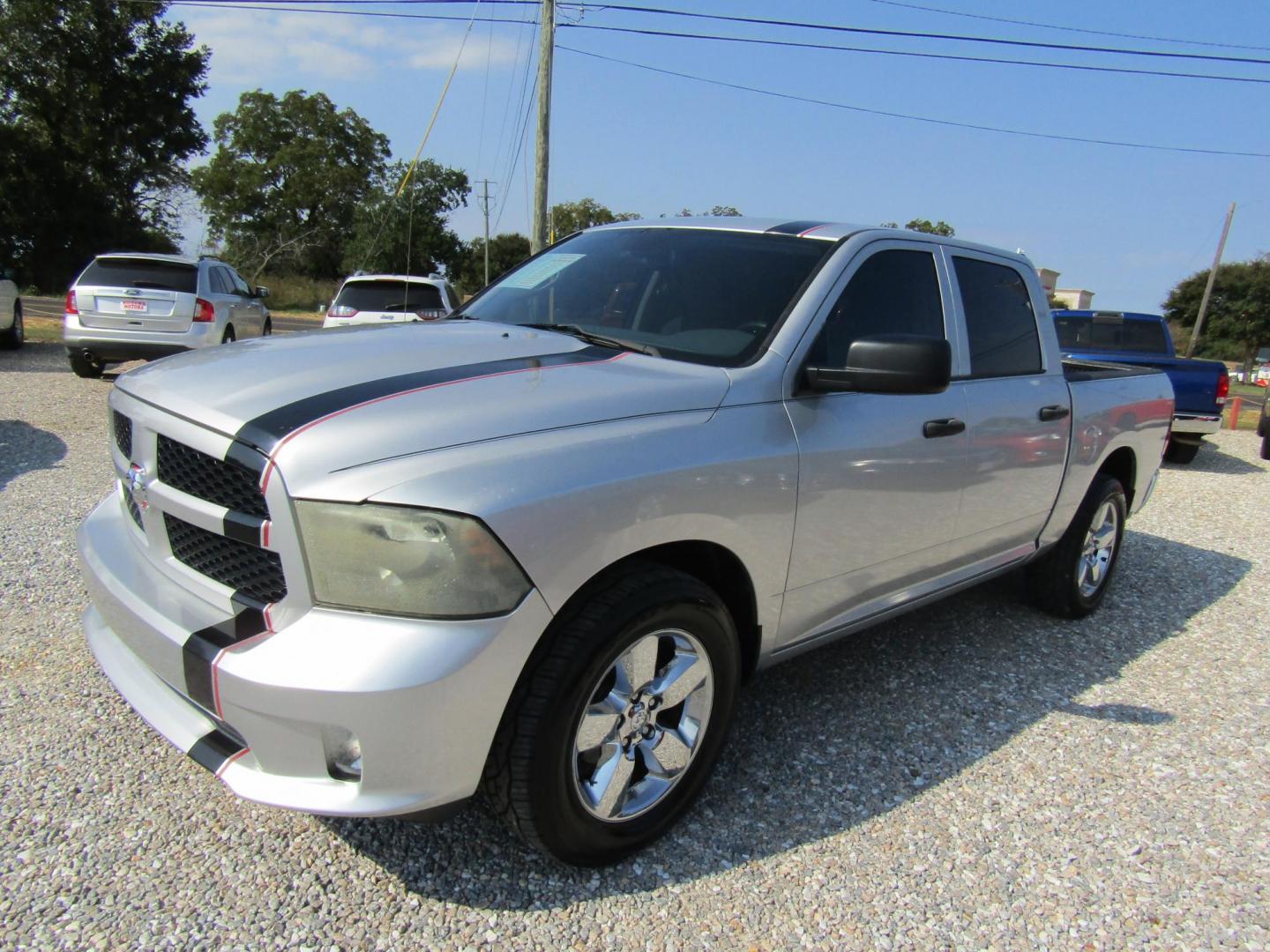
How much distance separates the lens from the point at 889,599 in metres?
3.18

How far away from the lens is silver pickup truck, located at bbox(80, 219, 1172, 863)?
185 cm

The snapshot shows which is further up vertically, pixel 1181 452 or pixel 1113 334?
pixel 1113 334

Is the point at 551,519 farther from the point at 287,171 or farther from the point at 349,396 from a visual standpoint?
the point at 287,171

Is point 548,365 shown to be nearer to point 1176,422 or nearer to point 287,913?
point 287,913

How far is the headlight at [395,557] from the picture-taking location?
1.83 metres

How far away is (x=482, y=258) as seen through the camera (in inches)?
2496

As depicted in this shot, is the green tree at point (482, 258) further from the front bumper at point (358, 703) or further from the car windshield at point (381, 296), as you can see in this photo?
the front bumper at point (358, 703)

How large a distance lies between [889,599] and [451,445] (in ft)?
6.25

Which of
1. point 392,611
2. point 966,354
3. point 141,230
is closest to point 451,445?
point 392,611

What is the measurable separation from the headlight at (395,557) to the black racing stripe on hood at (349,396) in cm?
21

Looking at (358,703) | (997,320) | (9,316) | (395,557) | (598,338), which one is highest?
(997,320)

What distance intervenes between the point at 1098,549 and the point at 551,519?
3770mm

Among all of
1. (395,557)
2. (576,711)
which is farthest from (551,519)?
(576,711)

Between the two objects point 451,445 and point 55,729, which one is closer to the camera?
point 451,445
